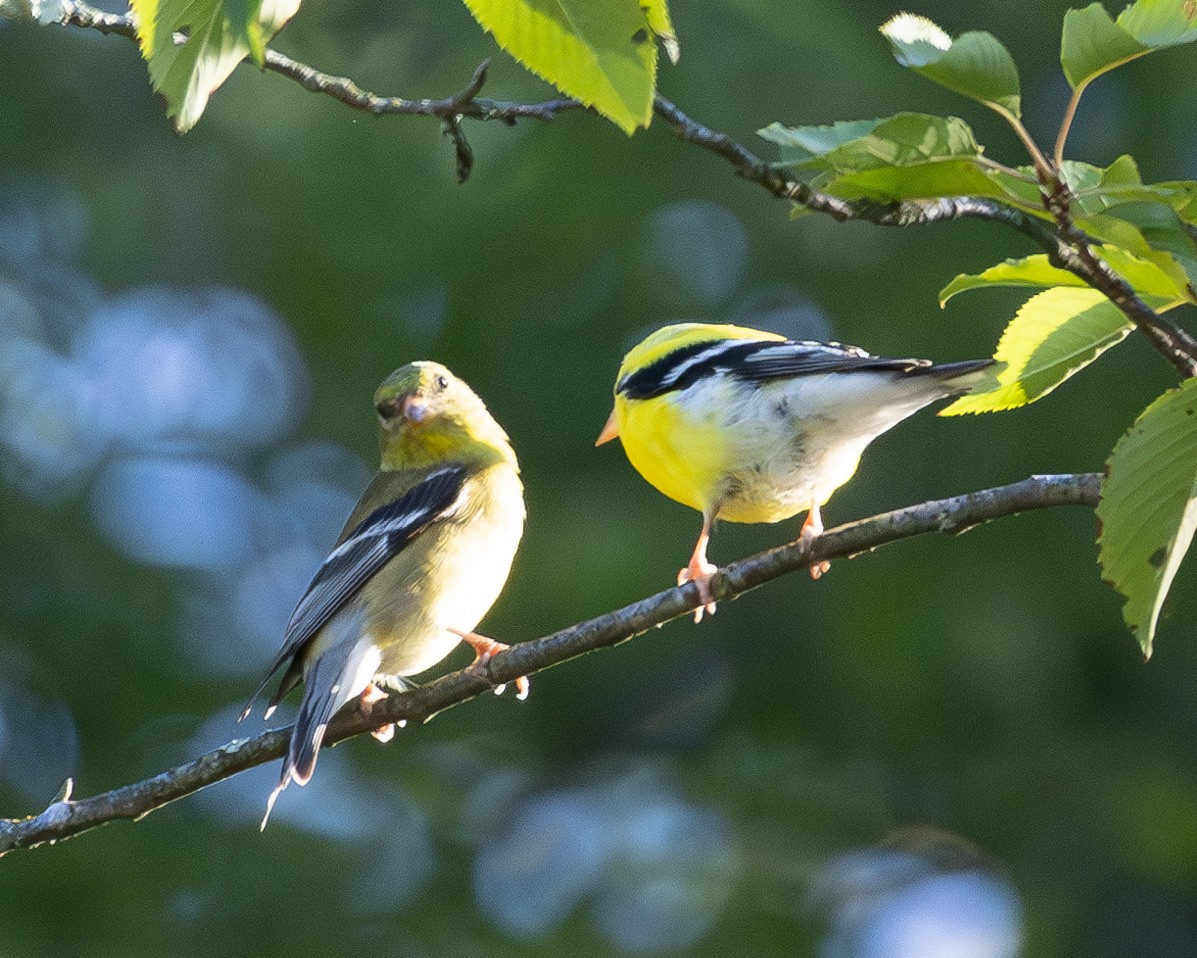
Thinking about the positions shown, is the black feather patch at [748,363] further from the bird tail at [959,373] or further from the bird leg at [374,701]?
the bird leg at [374,701]

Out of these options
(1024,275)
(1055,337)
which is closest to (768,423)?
(1055,337)

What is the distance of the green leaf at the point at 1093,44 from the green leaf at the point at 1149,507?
1.51 feet

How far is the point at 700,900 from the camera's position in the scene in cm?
805

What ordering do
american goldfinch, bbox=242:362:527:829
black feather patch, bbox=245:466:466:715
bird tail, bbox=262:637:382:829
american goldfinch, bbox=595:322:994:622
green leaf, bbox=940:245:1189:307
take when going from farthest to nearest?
1. black feather patch, bbox=245:466:466:715
2. american goldfinch, bbox=242:362:527:829
3. american goldfinch, bbox=595:322:994:622
4. bird tail, bbox=262:637:382:829
5. green leaf, bbox=940:245:1189:307

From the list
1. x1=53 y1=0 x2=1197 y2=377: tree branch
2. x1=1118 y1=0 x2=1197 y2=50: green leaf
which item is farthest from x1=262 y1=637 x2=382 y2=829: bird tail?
x1=1118 y1=0 x2=1197 y2=50: green leaf

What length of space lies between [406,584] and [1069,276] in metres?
2.63

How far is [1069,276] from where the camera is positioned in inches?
87.1

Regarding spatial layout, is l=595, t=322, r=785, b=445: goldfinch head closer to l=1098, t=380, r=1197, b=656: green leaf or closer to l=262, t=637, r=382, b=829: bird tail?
l=262, t=637, r=382, b=829: bird tail

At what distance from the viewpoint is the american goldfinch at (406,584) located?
4324 mm

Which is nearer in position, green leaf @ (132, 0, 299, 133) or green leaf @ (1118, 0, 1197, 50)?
green leaf @ (132, 0, 299, 133)

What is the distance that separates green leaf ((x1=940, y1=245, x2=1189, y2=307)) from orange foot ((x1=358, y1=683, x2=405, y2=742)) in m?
1.96

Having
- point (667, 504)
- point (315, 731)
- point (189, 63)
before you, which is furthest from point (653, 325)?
point (189, 63)

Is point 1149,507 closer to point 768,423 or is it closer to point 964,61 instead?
point 964,61

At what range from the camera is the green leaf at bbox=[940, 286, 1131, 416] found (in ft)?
7.66
